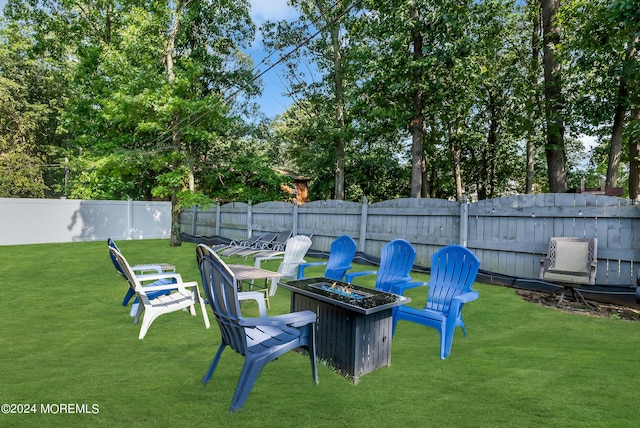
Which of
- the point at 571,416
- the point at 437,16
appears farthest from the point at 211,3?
the point at 571,416

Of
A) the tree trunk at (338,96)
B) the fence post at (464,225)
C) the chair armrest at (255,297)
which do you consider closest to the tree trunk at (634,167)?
the fence post at (464,225)

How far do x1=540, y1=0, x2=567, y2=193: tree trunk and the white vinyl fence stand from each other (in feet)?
51.7

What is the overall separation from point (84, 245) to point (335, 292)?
1372 cm

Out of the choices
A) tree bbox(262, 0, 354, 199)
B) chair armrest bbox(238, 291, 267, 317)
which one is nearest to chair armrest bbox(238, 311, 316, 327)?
chair armrest bbox(238, 291, 267, 317)

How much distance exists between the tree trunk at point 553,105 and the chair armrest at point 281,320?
923 cm

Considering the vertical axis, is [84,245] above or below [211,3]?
below

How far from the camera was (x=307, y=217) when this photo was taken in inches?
441

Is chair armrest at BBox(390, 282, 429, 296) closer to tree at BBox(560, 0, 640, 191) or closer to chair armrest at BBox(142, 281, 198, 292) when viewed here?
chair armrest at BBox(142, 281, 198, 292)

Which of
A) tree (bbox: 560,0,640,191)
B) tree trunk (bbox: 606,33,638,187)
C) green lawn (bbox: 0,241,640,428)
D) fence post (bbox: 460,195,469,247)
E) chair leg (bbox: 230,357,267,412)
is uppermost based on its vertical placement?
tree (bbox: 560,0,640,191)

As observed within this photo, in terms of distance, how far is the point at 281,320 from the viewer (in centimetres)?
247

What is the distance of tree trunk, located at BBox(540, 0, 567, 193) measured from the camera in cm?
934

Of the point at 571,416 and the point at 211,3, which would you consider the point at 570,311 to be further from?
the point at 211,3

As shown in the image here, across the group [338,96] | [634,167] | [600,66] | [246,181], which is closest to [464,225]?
[600,66]

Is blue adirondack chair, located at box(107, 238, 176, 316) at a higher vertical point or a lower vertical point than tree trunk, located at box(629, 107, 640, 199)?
lower
